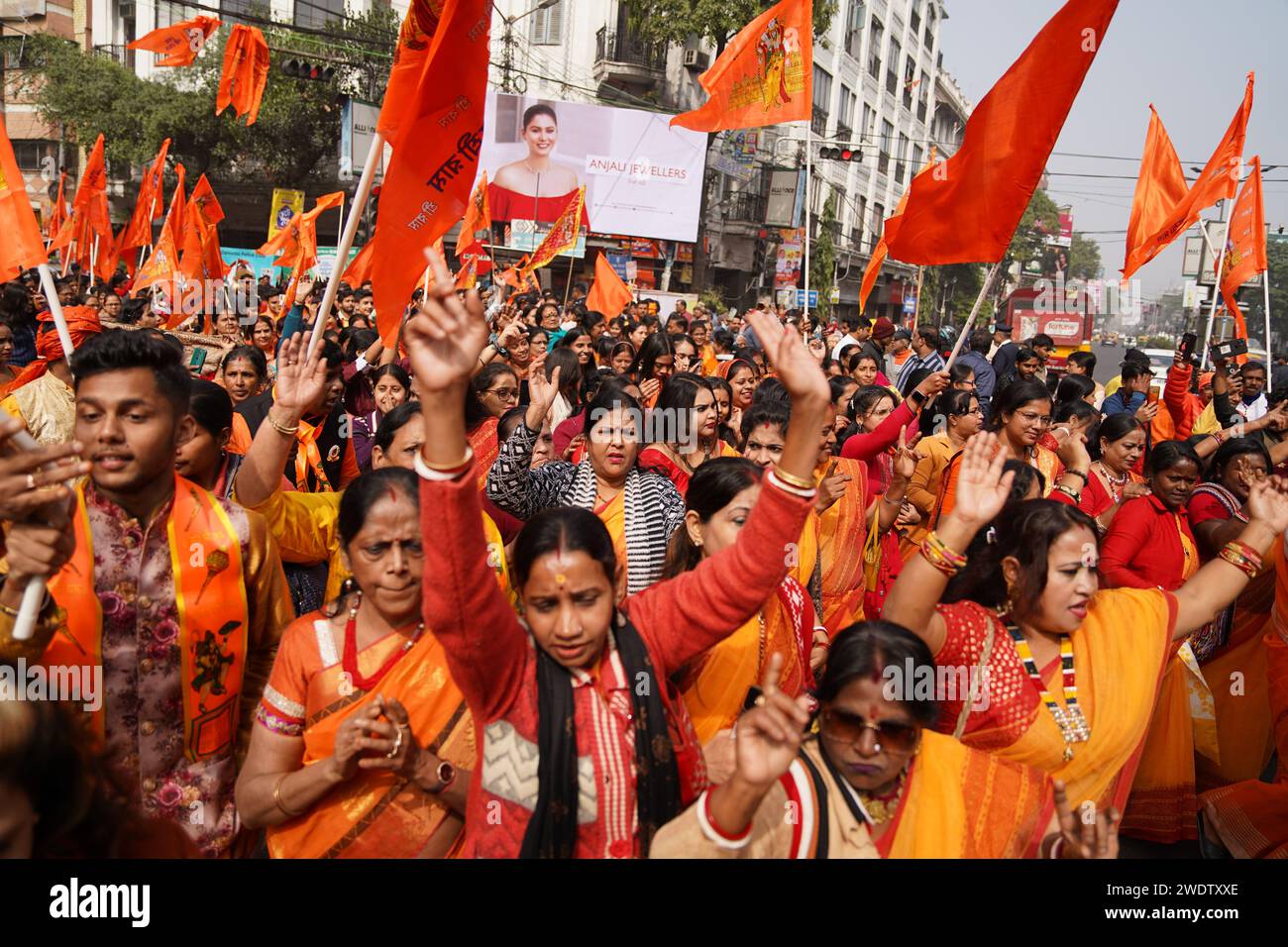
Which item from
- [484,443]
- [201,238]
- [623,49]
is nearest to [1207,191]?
[484,443]

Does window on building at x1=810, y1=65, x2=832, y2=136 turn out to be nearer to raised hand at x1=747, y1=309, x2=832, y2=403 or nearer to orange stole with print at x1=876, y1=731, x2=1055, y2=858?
raised hand at x1=747, y1=309, x2=832, y2=403

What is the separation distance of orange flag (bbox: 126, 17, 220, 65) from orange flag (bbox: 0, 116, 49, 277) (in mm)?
8685

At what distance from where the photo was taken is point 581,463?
141 inches

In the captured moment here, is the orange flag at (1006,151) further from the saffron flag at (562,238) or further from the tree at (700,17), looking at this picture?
the tree at (700,17)

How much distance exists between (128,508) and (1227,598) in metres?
2.69

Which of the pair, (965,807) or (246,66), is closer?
(965,807)

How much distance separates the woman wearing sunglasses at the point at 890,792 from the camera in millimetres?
1640

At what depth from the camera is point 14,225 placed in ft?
10.4

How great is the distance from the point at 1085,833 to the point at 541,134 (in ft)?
75.1

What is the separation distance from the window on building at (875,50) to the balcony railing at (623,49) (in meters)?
12.8

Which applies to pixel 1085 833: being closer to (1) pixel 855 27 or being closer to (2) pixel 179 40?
(2) pixel 179 40

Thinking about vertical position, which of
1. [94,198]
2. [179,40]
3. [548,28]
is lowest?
[94,198]
